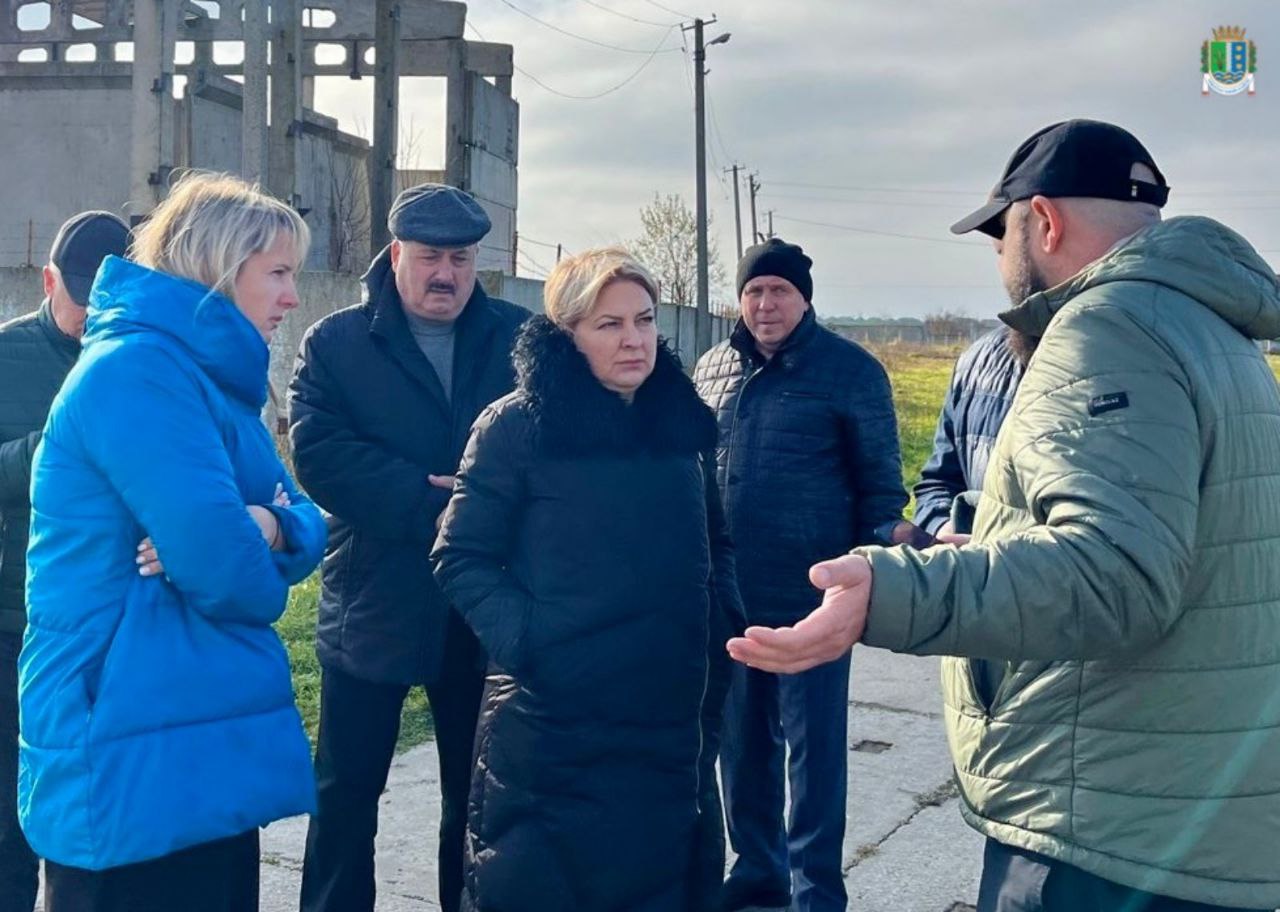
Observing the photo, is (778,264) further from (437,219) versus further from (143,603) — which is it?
(143,603)

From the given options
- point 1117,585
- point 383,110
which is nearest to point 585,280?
point 1117,585

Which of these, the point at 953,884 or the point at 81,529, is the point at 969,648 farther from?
the point at 953,884

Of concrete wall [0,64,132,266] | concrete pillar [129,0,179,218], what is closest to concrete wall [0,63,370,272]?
concrete wall [0,64,132,266]

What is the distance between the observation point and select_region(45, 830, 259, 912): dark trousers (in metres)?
2.42

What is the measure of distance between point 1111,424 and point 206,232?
1.72m

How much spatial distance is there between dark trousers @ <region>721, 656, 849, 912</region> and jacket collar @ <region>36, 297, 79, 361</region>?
2.17 m

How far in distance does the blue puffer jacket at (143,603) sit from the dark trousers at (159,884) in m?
0.05

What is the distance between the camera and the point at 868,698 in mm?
6445

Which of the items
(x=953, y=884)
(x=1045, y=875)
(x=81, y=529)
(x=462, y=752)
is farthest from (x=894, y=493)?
(x=81, y=529)

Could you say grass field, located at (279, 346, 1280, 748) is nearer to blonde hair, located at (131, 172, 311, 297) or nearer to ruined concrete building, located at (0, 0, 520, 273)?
blonde hair, located at (131, 172, 311, 297)

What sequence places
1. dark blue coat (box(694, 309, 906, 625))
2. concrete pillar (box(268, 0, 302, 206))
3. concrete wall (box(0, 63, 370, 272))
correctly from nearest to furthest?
dark blue coat (box(694, 309, 906, 625)) → concrete pillar (box(268, 0, 302, 206)) → concrete wall (box(0, 63, 370, 272))

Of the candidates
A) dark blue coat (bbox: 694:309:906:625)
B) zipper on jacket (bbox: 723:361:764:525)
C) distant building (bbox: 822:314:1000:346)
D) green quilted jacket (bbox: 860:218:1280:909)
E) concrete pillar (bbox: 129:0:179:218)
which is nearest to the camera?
green quilted jacket (bbox: 860:218:1280:909)

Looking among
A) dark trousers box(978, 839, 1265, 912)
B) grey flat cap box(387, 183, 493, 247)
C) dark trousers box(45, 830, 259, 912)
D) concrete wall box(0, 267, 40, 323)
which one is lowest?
dark trousers box(45, 830, 259, 912)

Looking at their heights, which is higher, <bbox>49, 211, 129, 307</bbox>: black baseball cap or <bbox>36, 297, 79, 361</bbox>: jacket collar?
<bbox>49, 211, 129, 307</bbox>: black baseball cap
